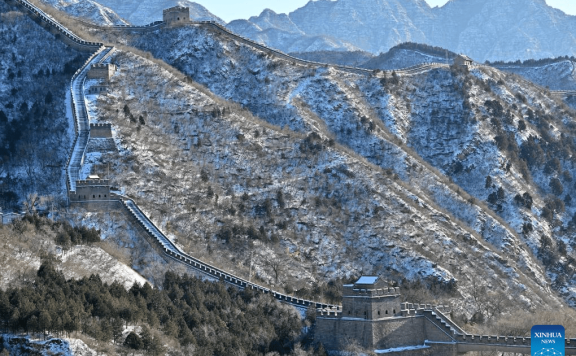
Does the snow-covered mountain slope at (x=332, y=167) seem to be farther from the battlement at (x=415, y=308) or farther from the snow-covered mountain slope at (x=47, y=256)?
the battlement at (x=415, y=308)

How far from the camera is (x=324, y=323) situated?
362 ft

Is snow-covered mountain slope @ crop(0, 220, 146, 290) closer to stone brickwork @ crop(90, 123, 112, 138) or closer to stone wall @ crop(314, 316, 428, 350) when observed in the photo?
stone wall @ crop(314, 316, 428, 350)

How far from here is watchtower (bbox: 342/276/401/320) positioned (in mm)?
108812

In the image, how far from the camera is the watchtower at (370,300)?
108812 mm

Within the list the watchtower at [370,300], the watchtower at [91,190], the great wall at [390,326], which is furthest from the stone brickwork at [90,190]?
the watchtower at [370,300]

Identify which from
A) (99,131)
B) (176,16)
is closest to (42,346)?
(99,131)

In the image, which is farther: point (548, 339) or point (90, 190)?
point (90, 190)

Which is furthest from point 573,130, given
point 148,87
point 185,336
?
point 185,336

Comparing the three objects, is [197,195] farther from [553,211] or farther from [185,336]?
[553,211]

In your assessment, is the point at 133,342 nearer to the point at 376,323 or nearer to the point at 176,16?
the point at 376,323

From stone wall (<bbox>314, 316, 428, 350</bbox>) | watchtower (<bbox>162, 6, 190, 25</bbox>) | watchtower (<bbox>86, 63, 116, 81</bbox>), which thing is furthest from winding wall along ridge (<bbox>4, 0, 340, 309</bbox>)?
watchtower (<bbox>162, 6, 190, 25</bbox>)

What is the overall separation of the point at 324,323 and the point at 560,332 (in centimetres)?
3638

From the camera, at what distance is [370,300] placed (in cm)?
10869

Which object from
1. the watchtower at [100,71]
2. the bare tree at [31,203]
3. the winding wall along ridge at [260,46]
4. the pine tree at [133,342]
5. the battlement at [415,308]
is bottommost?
the pine tree at [133,342]
